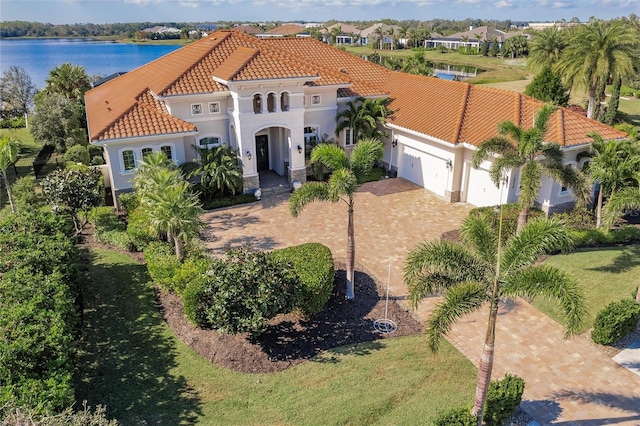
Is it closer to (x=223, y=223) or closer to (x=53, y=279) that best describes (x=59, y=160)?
(x=223, y=223)

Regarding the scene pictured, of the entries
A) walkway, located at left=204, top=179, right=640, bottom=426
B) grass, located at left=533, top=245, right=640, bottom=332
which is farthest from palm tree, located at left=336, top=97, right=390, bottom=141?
grass, located at left=533, top=245, right=640, bottom=332

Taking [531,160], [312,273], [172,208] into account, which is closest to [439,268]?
[312,273]

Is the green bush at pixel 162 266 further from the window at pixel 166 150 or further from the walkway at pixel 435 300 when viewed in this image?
the window at pixel 166 150

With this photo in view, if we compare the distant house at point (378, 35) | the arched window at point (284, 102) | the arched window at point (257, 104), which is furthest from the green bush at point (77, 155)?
the distant house at point (378, 35)

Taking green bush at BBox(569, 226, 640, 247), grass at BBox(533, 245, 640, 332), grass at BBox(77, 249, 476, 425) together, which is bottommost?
grass at BBox(77, 249, 476, 425)

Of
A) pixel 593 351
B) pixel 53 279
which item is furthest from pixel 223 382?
pixel 593 351

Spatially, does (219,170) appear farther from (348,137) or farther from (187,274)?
(187,274)

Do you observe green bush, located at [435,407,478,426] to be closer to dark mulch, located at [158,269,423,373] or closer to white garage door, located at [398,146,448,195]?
dark mulch, located at [158,269,423,373]
